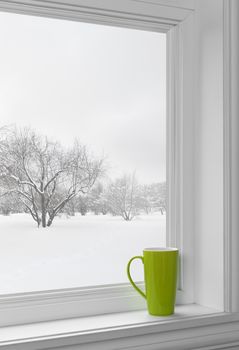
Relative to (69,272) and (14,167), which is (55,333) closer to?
(69,272)

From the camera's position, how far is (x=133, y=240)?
149 centimetres

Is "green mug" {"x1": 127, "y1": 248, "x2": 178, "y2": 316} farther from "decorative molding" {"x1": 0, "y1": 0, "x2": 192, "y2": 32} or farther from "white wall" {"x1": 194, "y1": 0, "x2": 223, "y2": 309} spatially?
"decorative molding" {"x1": 0, "y1": 0, "x2": 192, "y2": 32}

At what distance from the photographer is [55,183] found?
1.39m

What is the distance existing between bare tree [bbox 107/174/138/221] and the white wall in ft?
0.59

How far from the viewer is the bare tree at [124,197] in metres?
1.46

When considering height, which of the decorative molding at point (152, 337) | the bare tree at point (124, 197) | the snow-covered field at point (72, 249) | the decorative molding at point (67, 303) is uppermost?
the bare tree at point (124, 197)

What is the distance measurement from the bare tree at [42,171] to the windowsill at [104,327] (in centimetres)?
27

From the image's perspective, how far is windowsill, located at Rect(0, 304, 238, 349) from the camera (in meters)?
1.17

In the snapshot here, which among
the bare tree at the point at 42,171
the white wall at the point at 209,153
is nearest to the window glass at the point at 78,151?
the bare tree at the point at 42,171

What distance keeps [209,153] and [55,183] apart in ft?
1.40
